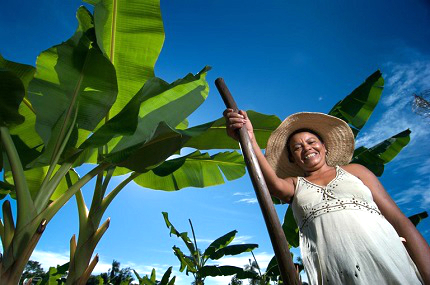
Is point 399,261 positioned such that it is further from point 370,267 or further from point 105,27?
point 105,27

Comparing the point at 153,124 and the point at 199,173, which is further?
the point at 199,173

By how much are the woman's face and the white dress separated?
0.53 ft

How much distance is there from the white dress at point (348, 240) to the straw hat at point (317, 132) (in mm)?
384

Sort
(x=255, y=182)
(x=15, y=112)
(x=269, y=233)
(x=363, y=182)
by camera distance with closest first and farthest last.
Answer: (x=269, y=233) → (x=255, y=182) → (x=363, y=182) → (x=15, y=112)

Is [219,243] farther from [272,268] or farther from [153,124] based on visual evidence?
[153,124]

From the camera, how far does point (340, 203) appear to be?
1261 mm

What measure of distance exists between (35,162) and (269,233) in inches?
80.5

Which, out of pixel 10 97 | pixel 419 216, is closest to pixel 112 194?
pixel 10 97

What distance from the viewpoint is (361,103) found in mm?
3664

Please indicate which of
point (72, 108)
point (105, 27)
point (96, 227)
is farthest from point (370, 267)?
point (105, 27)

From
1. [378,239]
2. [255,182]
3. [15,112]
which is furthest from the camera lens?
[15,112]

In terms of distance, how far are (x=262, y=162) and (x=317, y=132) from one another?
583 millimetres

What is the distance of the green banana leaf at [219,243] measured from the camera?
4457 mm

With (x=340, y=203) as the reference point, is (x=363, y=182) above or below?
above
